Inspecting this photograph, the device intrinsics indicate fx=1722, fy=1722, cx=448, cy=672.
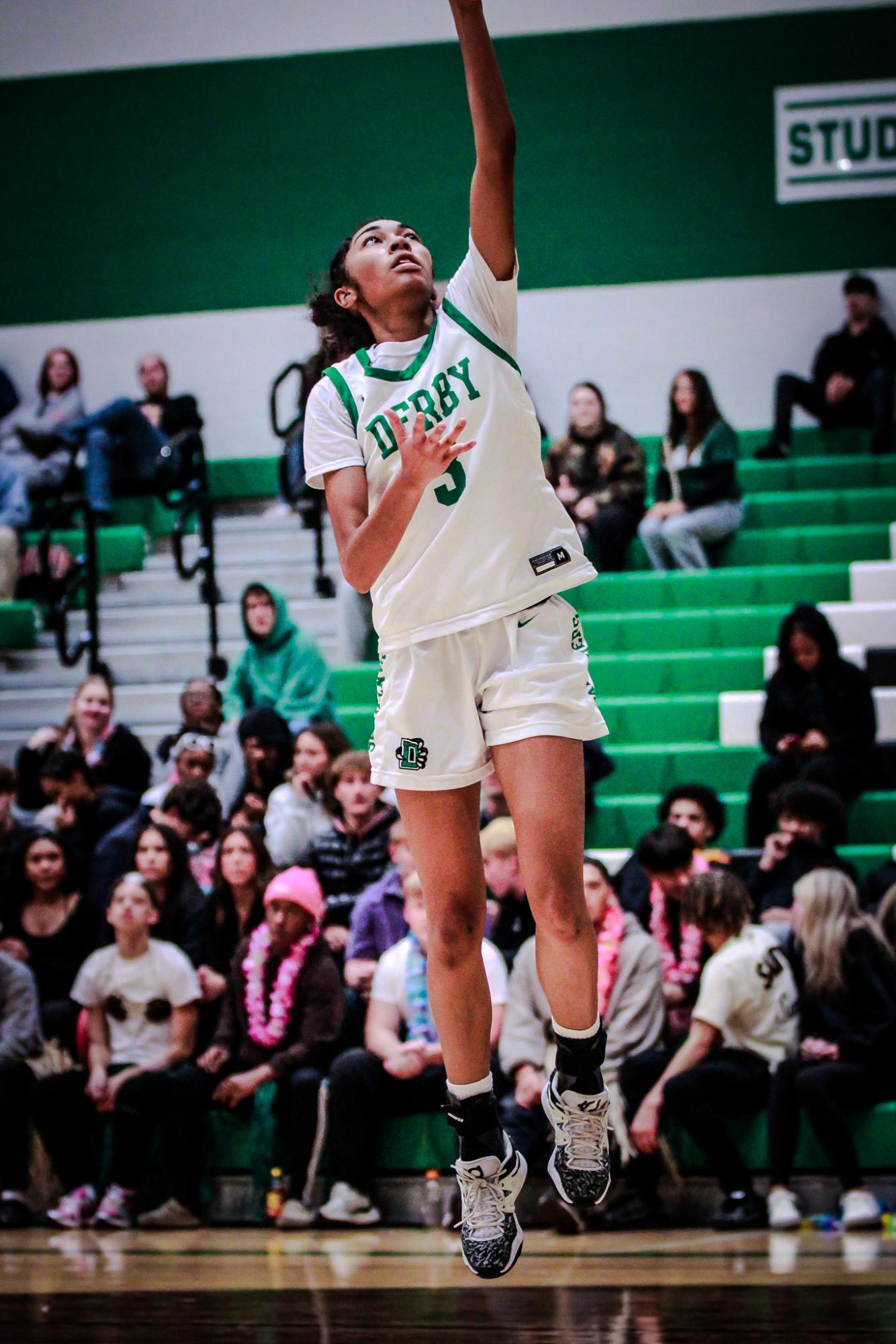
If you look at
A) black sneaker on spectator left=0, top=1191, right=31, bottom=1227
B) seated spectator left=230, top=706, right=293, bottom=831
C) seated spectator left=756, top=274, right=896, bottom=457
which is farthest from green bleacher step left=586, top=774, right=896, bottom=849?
seated spectator left=756, top=274, right=896, bottom=457

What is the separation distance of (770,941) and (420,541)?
8.92 ft

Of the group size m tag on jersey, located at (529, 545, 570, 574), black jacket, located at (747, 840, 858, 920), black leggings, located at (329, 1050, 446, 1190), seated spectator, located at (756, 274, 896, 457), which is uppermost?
seated spectator, located at (756, 274, 896, 457)

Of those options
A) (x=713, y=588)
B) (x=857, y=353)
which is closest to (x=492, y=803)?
(x=713, y=588)

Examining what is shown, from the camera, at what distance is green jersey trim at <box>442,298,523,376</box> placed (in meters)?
3.02

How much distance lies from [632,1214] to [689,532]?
11.7 feet

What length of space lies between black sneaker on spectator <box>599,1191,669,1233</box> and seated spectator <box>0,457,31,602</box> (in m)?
4.71

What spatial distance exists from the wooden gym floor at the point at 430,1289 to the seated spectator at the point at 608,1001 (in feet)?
1.68

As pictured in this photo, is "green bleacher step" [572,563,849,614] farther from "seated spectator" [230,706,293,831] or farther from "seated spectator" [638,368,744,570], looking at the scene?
"seated spectator" [230,706,293,831]

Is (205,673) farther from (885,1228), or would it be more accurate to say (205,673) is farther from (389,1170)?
(885,1228)

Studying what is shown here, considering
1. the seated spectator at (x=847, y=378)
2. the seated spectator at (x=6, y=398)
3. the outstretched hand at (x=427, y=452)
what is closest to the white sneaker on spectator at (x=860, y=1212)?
the outstretched hand at (x=427, y=452)

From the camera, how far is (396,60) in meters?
9.62

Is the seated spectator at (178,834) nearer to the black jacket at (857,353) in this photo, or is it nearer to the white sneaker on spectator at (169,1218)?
the white sneaker on spectator at (169,1218)

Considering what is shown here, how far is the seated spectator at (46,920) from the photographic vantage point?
5.91 meters

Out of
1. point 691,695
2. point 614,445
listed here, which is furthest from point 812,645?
point 614,445
